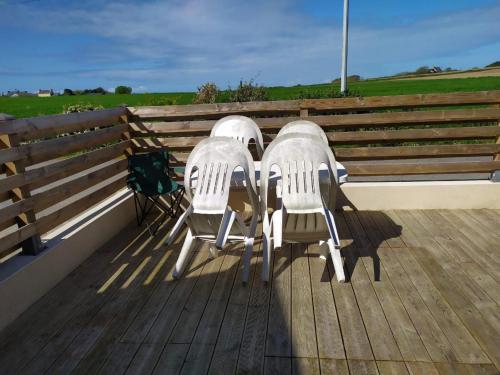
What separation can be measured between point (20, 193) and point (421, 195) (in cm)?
440

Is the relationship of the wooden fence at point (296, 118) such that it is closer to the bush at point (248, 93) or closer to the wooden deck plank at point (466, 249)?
the wooden deck plank at point (466, 249)

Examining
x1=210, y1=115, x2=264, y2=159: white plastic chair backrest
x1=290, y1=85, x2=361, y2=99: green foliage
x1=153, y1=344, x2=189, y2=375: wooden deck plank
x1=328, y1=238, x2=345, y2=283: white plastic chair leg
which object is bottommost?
x1=153, y1=344, x2=189, y2=375: wooden deck plank

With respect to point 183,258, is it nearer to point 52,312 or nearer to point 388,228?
point 52,312

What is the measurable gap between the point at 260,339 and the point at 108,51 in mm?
22155

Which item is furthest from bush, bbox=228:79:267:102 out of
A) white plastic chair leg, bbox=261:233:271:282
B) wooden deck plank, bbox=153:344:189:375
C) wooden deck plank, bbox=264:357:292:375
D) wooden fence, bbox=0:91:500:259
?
wooden deck plank, bbox=264:357:292:375

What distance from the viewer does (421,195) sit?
460 centimetres

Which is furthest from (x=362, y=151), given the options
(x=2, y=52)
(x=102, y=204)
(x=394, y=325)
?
(x=2, y=52)

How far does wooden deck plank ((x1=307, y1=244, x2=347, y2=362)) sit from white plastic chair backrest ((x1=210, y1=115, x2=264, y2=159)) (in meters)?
1.56

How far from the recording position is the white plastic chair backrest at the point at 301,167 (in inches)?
113

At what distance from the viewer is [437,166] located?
180 inches

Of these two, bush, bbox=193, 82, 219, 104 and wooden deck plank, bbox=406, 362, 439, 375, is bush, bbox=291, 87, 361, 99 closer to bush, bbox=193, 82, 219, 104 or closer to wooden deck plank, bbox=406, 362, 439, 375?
bush, bbox=193, 82, 219, 104

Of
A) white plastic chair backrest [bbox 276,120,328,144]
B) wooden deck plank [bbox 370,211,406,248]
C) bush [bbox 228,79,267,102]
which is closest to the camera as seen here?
wooden deck plank [bbox 370,211,406,248]

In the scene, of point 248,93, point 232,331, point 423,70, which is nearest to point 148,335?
point 232,331

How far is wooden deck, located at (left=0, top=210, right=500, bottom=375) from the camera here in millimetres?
2133
